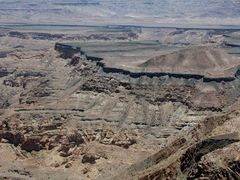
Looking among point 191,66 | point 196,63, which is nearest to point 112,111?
point 191,66

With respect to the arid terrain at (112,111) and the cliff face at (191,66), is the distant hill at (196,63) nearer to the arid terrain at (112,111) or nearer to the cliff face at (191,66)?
the cliff face at (191,66)

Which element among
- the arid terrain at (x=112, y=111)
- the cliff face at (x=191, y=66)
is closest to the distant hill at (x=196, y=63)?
the cliff face at (x=191, y=66)

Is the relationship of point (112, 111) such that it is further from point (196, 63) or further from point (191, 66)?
point (196, 63)

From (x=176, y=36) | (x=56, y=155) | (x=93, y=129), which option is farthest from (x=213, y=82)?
(x=176, y=36)

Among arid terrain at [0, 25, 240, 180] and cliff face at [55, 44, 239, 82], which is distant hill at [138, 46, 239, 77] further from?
arid terrain at [0, 25, 240, 180]

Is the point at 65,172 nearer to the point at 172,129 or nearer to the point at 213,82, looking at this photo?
the point at 172,129

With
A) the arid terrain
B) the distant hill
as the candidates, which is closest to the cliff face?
the distant hill

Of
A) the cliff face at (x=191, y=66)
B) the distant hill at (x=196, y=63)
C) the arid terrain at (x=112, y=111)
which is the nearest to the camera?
the arid terrain at (x=112, y=111)

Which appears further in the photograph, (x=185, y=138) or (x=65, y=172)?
(x=65, y=172)

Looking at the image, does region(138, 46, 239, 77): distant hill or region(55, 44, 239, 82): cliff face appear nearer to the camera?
region(55, 44, 239, 82): cliff face

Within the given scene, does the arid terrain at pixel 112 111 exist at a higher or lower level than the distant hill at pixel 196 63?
lower

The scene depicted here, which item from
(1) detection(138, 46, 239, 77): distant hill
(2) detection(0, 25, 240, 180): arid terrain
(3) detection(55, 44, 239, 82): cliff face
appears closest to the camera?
(2) detection(0, 25, 240, 180): arid terrain
